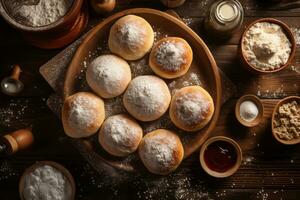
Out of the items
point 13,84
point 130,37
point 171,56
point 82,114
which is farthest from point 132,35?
point 13,84

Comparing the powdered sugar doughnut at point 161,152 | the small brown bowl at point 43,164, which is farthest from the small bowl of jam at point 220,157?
the small brown bowl at point 43,164

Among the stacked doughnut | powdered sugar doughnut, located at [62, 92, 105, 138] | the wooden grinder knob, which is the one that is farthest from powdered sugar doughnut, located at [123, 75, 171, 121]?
the wooden grinder knob

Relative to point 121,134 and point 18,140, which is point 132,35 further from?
point 18,140

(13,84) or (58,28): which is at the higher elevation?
(58,28)

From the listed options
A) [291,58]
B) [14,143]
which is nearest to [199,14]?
[291,58]

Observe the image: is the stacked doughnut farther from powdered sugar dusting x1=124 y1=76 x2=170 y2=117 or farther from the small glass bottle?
the small glass bottle

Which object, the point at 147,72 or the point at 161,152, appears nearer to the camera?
the point at 161,152
